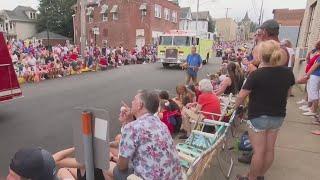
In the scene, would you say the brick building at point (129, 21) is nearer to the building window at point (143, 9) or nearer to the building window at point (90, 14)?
the building window at point (143, 9)

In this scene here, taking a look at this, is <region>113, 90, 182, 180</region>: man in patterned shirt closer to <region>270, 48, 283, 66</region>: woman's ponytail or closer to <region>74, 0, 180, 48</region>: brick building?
<region>270, 48, 283, 66</region>: woman's ponytail

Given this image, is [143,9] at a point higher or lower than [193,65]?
higher

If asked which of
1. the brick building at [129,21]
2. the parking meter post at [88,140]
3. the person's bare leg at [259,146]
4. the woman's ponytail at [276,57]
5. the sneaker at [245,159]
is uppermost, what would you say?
the brick building at [129,21]

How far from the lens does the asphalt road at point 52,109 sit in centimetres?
624

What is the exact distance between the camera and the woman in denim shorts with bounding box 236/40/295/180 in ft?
11.3

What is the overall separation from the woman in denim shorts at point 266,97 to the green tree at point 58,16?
64.0 metres

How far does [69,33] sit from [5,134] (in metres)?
60.7

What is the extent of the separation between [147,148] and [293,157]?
344 cm

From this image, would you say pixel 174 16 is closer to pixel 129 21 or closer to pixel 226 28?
pixel 129 21

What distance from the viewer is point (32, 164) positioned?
6.76 ft

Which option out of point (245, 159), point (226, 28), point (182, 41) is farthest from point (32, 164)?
point (226, 28)

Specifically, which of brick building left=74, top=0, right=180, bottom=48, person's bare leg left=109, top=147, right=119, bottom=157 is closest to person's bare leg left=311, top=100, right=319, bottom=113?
person's bare leg left=109, top=147, right=119, bottom=157

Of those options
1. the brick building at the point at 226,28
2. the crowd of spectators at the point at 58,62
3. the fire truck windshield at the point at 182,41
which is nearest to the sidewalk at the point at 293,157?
the crowd of spectators at the point at 58,62

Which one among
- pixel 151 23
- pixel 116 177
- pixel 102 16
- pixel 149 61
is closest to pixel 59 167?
pixel 116 177
